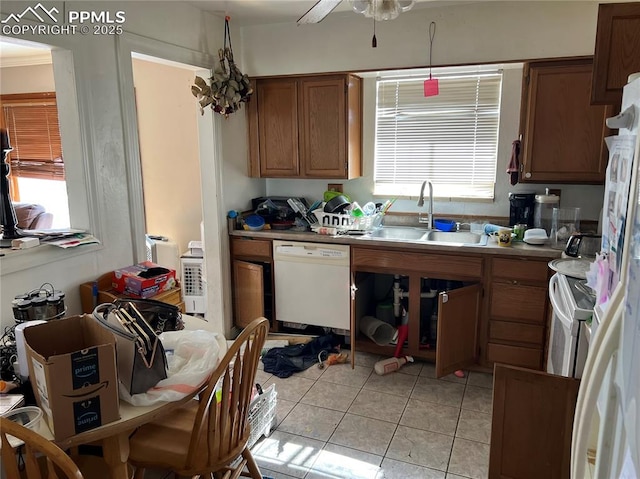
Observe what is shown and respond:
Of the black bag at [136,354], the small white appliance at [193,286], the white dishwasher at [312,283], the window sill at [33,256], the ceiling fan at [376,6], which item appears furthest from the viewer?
the small white appliance at [193,286]

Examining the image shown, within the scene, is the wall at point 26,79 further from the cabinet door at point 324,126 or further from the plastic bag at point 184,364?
the plastic bag at point 184,364

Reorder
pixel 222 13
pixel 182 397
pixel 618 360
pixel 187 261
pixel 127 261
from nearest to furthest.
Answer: pixel 618 360 → pixel 182 397 → pixel 127 261 → pixel 222 13 → pixel 187 261

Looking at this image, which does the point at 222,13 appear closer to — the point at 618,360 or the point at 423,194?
the point at 423,194

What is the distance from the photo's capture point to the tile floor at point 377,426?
2246mm

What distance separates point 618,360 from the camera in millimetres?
956

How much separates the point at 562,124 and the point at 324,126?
1562 mm

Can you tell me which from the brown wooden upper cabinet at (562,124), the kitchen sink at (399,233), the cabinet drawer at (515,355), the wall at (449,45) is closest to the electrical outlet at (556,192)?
the wall at (449,45)

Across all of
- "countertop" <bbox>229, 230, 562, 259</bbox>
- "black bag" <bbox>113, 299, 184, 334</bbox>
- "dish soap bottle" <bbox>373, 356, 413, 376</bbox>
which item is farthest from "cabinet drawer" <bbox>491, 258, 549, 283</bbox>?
"black bag" <bbox>113, 299, 184, 334</bbox>

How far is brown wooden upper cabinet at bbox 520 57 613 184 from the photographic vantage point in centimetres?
279

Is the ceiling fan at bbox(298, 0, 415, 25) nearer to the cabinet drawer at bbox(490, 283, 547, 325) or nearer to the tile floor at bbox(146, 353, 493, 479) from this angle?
the cabinet drawer at bbox(490, 283, 547, 325)

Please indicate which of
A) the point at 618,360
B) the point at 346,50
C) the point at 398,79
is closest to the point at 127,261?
the point at 346,50

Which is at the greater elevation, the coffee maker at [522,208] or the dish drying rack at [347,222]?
the coffee maker at [522,208]

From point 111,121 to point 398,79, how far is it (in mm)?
2041

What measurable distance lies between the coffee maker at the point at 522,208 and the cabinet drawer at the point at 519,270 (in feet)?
1.55
